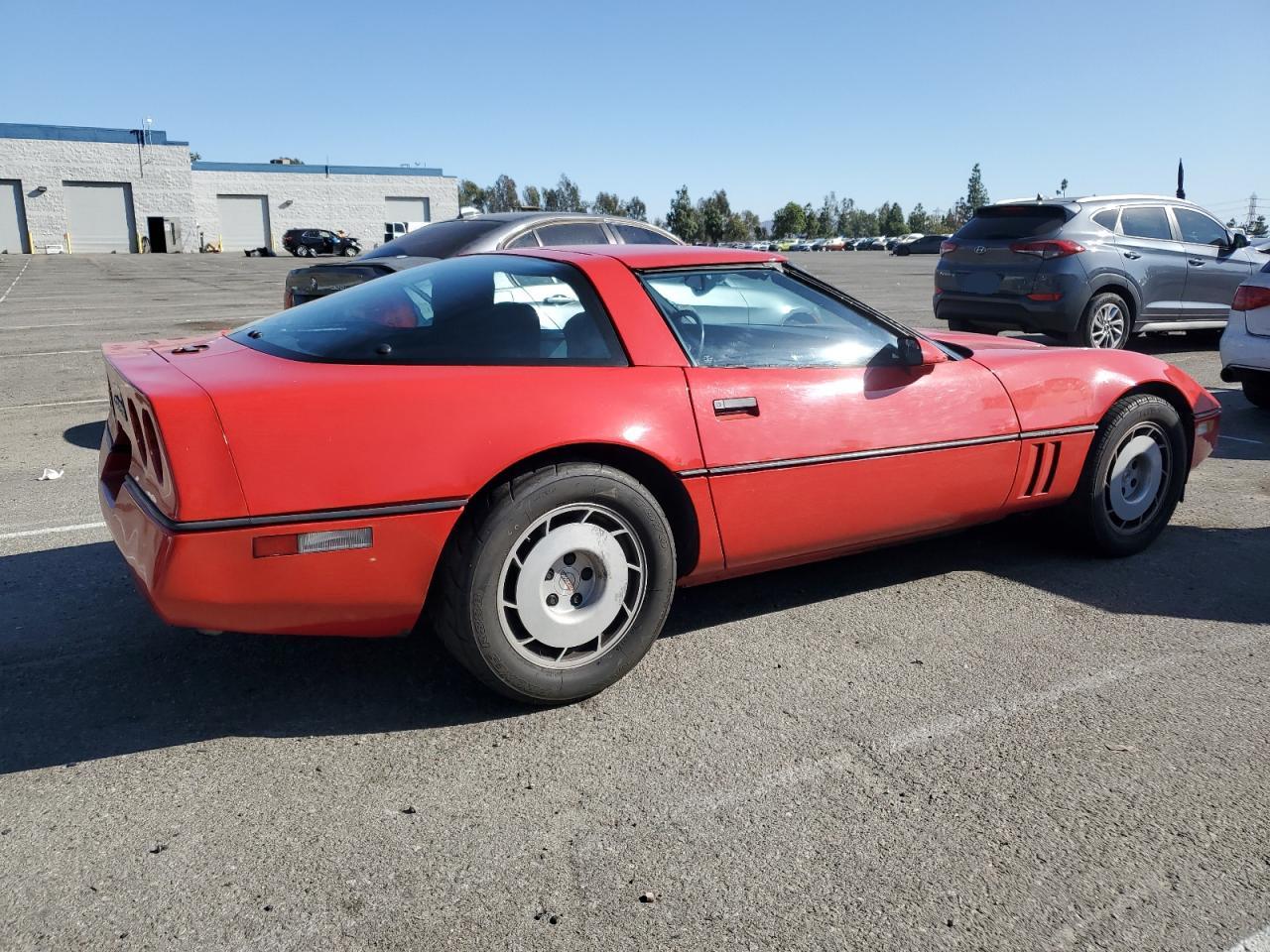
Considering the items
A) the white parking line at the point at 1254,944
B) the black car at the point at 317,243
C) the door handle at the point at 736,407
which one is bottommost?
the white parking line at the point at 1254,944

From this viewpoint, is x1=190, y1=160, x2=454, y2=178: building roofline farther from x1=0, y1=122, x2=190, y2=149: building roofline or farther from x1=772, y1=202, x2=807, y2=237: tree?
x1=772, y1=202, x2=807, y2=237: tree

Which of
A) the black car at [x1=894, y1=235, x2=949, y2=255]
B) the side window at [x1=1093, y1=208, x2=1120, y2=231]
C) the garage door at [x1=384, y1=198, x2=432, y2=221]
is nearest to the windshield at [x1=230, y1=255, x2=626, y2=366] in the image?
the side window at [x1=1093, y1=208, x2=1120, y2=231]

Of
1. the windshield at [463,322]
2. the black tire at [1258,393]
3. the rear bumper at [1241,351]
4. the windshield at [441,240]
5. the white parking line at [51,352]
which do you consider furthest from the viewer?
the white parking line at [51,352]

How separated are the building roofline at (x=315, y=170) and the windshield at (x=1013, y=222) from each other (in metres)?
59.7

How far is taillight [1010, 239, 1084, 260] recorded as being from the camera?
398 inches

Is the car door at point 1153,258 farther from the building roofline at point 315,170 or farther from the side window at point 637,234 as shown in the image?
the building roofline at point 315,170

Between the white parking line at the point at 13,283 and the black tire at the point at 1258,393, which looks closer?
the black tire at the point at 1258,393

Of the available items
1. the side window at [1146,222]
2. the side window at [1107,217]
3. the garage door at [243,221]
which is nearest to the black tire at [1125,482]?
the side window at [1107,217]

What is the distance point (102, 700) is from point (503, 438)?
4.79 ft

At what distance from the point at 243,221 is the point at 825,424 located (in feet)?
221

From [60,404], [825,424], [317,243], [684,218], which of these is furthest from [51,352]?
[684,218]

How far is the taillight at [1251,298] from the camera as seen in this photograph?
7.61 meters

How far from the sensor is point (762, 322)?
3824mm

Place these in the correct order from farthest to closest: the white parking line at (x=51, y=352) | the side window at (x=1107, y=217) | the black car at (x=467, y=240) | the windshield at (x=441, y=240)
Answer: the white parking line at (x=51, y=352) → the side window at (x=1107, y=217) → the windshield at (x=441, y=240) → the black car at (x=467, y=240)
